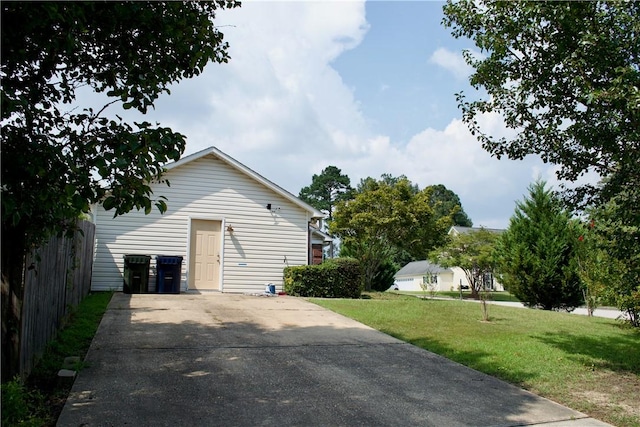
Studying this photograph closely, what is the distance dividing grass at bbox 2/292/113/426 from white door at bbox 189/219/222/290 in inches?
244

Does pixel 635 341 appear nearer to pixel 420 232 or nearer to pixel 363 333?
pixel 363 333

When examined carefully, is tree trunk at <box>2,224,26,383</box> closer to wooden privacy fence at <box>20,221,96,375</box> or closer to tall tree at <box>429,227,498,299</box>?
wooden privacy fence at <box>20,221,96,375</box>

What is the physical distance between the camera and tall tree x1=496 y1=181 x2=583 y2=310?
1532cm

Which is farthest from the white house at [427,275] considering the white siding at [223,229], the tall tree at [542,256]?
the white siding at [223,229]

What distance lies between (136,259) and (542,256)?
12994 mm

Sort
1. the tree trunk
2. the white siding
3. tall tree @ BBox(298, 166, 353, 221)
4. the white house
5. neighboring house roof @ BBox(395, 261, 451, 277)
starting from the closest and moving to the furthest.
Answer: the tree trunk < the white siding < the white house < neighboring house roof @ BBox(395, 261, 451, 277) < tall tree @ BBox(298, 166, 353, 221)

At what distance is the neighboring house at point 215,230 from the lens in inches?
551

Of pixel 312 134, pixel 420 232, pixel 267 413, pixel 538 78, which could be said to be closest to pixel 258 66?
pixel 538 78

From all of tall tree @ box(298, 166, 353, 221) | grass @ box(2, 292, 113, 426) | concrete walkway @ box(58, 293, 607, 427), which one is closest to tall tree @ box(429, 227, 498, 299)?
concrete walkway @ box(58, 293, 607, 427)

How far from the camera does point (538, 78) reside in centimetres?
641

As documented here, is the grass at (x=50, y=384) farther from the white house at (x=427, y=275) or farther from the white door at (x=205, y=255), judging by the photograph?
the white house at (x=427, y=275)

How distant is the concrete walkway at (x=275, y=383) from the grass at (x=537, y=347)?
0.40 meters

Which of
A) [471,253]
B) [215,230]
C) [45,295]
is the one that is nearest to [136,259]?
[215,230]

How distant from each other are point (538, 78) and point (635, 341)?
19.7ft
